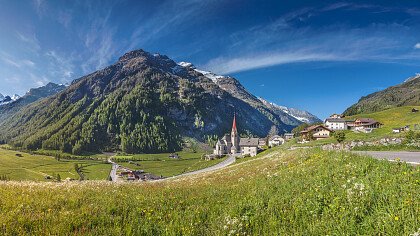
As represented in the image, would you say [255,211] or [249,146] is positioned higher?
[255,211]

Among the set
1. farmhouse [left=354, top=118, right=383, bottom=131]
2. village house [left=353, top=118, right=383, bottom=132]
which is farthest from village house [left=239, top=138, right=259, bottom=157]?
farmhouse [left=354, top=118, right=383, bottom=131]

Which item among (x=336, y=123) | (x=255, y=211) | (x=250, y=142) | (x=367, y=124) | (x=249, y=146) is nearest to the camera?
(x=255, y=211)

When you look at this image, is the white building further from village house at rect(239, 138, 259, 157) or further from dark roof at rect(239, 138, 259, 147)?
village house at rect(239, 138, 259, 157)

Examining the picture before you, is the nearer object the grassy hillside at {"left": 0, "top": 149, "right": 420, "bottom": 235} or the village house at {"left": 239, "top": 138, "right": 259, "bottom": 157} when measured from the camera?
the grassy hillside at {"left": 0, "top": 149, "right": 420, "bottom": 235}

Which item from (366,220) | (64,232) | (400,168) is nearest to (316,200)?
(366,220)

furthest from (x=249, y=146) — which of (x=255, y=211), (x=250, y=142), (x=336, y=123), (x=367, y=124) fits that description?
(x=255, y=211)

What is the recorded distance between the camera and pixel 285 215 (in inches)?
408

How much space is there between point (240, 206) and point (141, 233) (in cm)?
464

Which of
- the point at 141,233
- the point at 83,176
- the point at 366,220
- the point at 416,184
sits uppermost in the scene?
the point at 416,184

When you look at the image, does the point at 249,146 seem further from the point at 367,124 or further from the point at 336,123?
the point at 367,124

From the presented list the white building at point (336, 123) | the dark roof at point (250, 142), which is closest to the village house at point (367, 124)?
the white building at point (336, 123)

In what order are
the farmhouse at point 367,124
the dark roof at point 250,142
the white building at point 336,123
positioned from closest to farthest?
the farmhouse at point 367,124 → the white building at point 336,123 → the dark roof at point 250,142

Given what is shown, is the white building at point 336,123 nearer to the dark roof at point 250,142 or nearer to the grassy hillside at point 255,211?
the dark roof at point 250,142

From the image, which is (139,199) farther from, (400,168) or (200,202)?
(400,168)
